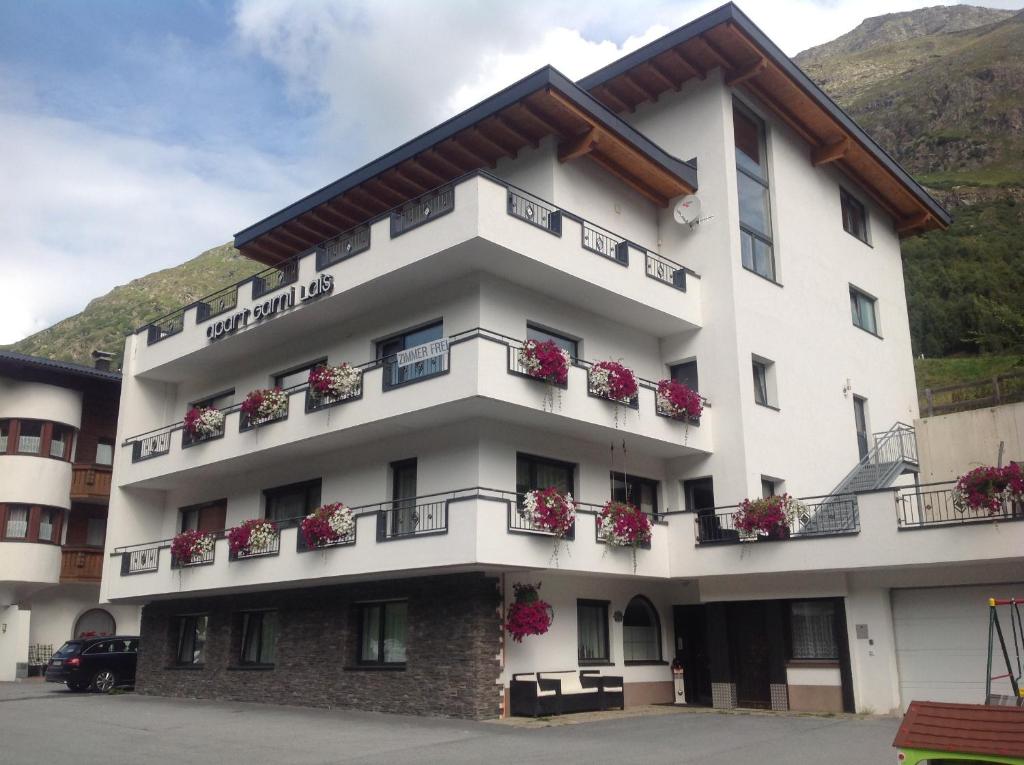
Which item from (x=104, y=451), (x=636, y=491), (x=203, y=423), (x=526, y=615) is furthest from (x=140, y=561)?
(x=636, y=491)

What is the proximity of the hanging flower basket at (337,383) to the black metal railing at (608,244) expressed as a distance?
6061 millimetres

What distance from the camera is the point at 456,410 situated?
19469 mm

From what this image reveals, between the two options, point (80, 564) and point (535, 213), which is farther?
point (80, 564)

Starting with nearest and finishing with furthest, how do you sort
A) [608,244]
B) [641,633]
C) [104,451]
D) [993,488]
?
[993,488] → [608,244] → [641,633] → [104,451]

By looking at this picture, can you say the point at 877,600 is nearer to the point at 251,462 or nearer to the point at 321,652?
the point at 321,652

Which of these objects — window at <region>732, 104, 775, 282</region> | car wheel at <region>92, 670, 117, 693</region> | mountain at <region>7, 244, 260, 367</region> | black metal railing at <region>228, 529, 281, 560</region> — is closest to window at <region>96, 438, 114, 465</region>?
car wheel at <region>92, 670, 117, 693</region>

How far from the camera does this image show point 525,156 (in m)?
23.6

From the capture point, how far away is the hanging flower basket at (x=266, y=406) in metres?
23.0

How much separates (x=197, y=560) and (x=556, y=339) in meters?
10.7

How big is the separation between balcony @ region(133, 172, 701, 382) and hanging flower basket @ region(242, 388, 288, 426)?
2067 millimetres

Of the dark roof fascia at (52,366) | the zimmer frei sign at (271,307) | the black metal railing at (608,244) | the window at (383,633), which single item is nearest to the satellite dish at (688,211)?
the black metal railing at (608,244)

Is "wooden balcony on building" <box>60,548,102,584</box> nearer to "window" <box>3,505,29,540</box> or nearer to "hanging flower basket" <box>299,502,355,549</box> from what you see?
"window" <box>3,505,29,540</box>

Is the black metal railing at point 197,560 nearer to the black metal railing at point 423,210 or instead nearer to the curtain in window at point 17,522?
the black metal railing at point 423,210

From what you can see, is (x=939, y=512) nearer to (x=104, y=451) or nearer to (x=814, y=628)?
(x=814, y=628)
